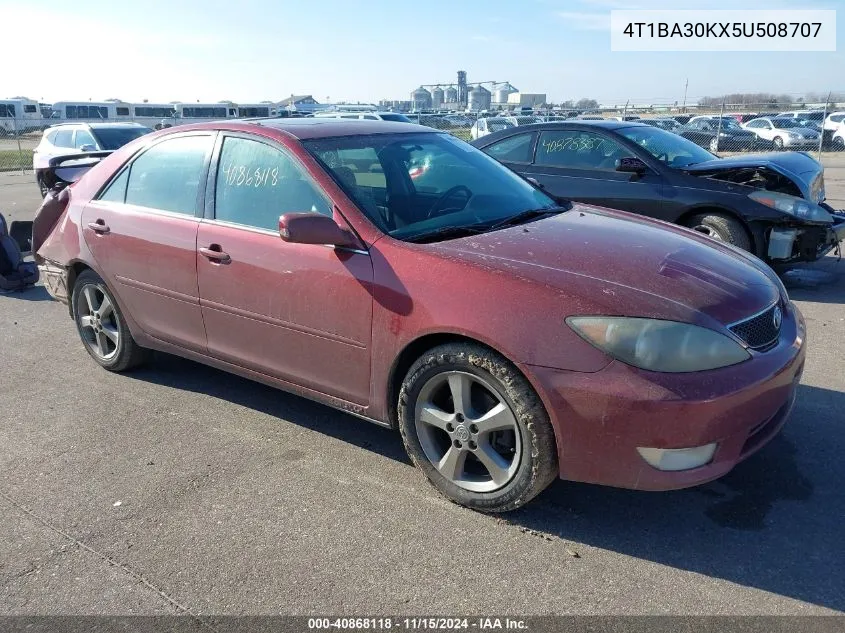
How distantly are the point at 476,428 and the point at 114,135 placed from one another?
47.6ft

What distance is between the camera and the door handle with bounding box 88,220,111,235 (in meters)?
4.53

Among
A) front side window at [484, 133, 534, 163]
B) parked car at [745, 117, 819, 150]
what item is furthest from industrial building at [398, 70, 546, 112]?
front side window at [484, 133, 534, 163]

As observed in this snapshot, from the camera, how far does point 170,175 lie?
14.1 ft

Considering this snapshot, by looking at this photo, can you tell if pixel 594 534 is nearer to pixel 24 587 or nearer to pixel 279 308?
pixel 279 308

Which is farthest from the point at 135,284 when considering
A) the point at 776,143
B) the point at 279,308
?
the point at 776,143

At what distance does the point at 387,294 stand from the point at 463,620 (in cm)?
136

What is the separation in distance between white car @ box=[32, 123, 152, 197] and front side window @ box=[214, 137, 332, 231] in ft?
39.2

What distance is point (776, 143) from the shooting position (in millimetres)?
26750

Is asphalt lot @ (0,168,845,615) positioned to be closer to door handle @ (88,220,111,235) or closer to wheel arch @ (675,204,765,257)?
door handle @ (88,220,111,235)

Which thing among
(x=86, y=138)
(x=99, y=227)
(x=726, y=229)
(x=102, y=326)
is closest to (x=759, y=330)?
(x=99, y=227)

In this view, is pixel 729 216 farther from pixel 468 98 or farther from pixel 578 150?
pixel 468 98

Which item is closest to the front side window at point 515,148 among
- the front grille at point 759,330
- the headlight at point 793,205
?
the headlight at point 793,205

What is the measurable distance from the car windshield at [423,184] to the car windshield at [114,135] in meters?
12.3

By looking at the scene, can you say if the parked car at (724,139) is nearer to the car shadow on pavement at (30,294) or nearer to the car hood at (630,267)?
the car shadow on pavement at (30,294)
